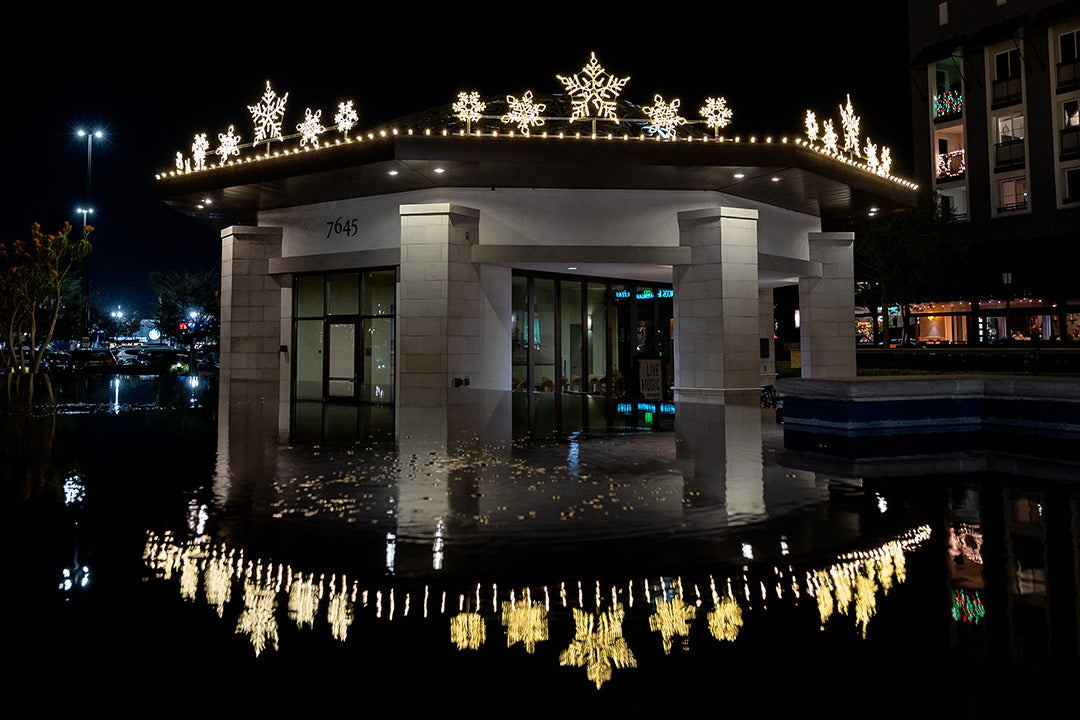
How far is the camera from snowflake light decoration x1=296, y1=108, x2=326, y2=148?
17000 millimetres

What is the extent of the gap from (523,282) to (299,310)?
6650mm

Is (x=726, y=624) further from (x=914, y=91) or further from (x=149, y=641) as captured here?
(x=914, y=91)

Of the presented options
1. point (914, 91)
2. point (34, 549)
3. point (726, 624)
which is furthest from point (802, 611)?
point (914, 91)

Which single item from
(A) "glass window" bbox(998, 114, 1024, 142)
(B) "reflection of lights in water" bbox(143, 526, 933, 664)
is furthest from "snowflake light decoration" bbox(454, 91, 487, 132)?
(A) "glass window" bbox(998, 114, 1024, 142)

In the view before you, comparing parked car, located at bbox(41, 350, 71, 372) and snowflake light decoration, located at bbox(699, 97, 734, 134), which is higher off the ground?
snowflake light decoration, located at bbox(699, 97, 734, 134)

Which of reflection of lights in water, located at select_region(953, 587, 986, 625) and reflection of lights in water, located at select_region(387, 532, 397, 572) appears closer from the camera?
reflection of lights in water, located at select_region(953, 587, 986, 625)

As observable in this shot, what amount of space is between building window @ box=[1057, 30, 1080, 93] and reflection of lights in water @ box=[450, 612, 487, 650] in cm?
4713

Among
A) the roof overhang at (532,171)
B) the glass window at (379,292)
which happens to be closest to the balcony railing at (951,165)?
the roof overhang at (532,171)

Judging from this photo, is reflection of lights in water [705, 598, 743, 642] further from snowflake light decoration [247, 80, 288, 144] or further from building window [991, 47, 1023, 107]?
building window [991, 47, 1023, 107]

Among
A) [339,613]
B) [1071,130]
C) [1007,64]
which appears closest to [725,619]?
[339,613]

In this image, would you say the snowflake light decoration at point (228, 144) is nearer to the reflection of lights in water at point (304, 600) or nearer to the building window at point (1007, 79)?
the reflection of lights in water at point (304, 600)

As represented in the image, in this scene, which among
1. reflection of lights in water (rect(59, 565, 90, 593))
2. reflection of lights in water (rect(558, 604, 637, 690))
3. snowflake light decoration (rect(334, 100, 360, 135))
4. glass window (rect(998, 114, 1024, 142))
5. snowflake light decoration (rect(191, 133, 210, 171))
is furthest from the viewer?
glass window (rect(998, 114, 1024, 142))

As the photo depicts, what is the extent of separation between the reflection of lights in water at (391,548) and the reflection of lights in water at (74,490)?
9.09 ft

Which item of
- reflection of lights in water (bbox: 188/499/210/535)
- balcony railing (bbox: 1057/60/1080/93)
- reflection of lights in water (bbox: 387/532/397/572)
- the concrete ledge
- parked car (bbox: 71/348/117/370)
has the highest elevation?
balcony railing (bbox: 1057/60/1080/93)
